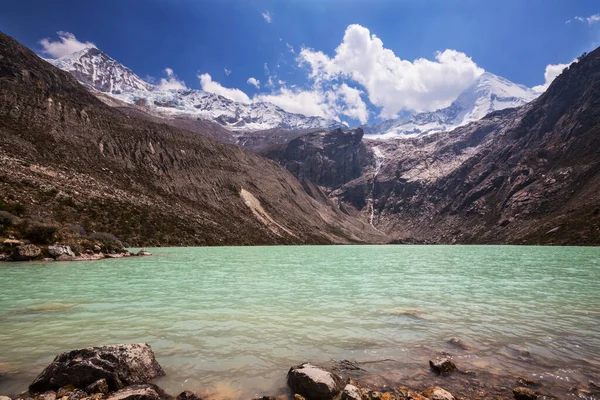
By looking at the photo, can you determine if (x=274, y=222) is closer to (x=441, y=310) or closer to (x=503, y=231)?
(x=503, y=231)

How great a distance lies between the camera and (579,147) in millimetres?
165875

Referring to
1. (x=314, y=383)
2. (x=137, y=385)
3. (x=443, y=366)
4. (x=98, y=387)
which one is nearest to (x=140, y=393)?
(x=137, y=385)

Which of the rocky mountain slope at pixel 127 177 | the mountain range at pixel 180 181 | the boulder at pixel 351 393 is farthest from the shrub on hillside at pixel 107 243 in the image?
the boulder at pixel 351 393

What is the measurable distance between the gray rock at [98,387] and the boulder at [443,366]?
24.3 ft

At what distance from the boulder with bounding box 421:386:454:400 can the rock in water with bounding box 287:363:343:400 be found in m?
1.79

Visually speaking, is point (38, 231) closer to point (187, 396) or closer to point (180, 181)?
point (187, 396)

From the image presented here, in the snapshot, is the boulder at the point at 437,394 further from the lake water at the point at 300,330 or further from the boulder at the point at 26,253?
the boulder at the point at 26,253

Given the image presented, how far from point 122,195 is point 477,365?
9476cm

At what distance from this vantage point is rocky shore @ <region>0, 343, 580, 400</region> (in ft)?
21.6

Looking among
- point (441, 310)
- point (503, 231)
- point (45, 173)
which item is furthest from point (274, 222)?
point (441, 310)

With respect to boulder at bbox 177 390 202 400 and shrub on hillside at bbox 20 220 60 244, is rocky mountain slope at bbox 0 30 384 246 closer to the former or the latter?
shrub on hillside at bbox 20 220 60 244

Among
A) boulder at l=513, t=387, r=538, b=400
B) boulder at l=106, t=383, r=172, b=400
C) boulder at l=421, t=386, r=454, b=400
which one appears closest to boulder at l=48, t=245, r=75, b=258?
boulder at l=106, t=383, r=172, b=400

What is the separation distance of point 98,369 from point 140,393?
148 centimetres

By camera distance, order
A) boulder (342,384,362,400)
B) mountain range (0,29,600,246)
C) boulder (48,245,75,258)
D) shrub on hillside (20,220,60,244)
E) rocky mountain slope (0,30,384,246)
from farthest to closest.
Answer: mountain range (0,29,600,246), rocky mountain slope (0,30,384,246), shrub on hillside (20,220,60,244), boulder (48,245,75,258), boulder (342,384,362,400)
